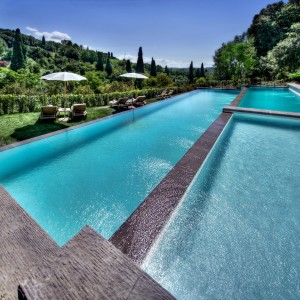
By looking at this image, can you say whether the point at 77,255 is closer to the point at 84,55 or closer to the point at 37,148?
the point at 37,148

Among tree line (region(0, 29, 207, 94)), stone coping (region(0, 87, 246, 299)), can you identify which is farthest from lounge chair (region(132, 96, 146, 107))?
stone coping (region(0, 87, 246, 299))

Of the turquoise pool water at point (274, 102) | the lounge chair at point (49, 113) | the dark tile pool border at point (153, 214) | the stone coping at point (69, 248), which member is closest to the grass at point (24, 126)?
the lounge chair at point (49, 113)

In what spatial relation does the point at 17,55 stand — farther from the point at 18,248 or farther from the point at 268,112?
the point at 18,248

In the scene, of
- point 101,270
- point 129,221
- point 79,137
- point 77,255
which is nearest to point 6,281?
point 77,255

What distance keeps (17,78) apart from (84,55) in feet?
198

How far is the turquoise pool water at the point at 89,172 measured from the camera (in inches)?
130

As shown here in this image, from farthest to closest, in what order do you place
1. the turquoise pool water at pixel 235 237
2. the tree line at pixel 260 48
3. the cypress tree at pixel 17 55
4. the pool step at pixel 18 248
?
the cypress tree at pixel 17 55 → the tree line at pixel 260 48 → the turquoise pool water at pixel 235 237 → the pool step at pixel 18 248

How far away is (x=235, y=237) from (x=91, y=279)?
2.46 metres

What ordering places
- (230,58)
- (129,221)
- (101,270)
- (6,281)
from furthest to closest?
(230,58)
(129,221)
(6,281)
(101,270)

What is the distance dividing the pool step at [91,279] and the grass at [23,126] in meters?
5.89

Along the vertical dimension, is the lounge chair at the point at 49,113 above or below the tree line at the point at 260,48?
below

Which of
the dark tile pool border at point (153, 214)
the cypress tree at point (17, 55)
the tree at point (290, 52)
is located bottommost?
the dark tile pool border at point (153, 214)

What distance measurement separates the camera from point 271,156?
5.50m

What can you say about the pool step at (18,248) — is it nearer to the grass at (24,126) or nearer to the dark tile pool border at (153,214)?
the dark tile pool border at (153,214)
